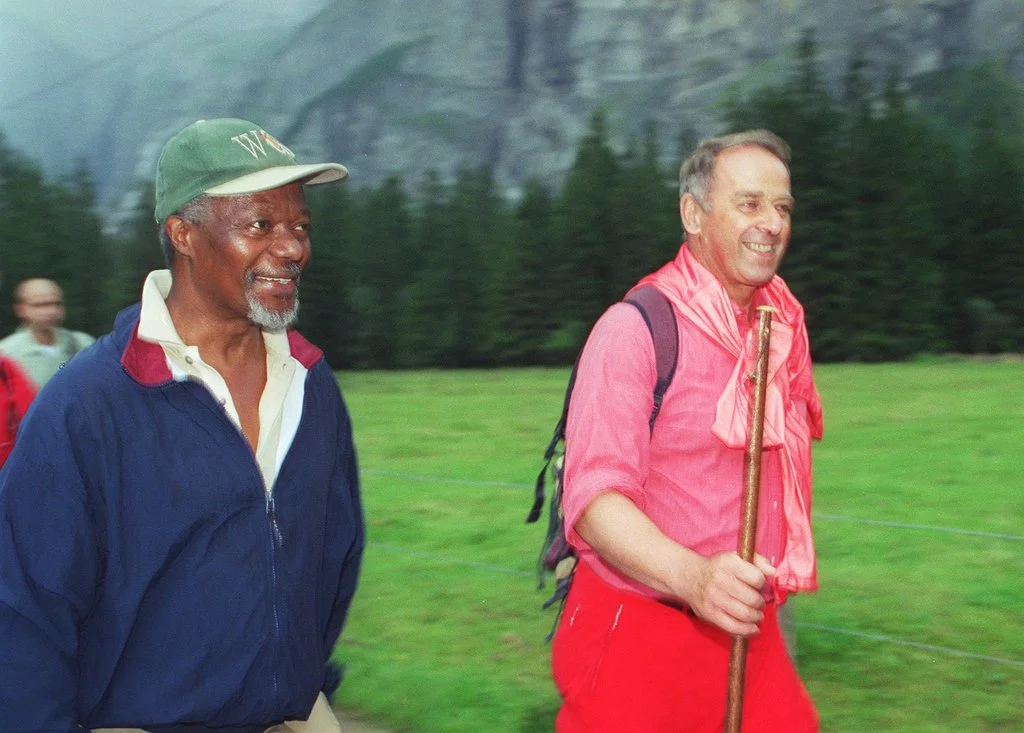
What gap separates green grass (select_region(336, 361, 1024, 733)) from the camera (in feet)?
18.9

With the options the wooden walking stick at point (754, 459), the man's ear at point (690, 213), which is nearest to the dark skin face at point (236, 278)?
the wooden walking stick at point (754, 459)

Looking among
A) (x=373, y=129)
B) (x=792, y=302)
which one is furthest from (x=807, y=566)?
(x=373, y=129)

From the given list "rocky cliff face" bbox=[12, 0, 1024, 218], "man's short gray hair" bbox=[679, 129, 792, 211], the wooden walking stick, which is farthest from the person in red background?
"rocky cliff face" bbox=[12, 0, 1024, 218]

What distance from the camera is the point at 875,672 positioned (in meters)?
6.21

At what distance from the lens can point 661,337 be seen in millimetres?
2648

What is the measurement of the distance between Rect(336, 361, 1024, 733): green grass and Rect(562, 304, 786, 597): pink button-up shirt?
2.96 m

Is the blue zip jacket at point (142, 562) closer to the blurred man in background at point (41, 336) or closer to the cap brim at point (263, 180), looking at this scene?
the cap brim at point (263, 180)

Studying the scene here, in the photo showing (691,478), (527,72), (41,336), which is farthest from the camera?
(527,72)

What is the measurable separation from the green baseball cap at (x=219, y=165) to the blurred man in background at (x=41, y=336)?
531 cm

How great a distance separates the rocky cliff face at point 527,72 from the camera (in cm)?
10775

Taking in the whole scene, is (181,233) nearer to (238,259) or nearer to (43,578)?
(238,259)

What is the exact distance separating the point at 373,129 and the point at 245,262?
126025 millimetres

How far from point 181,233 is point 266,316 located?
20cm

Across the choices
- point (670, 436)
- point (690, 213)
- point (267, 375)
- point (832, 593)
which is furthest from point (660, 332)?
point (832, 593)
